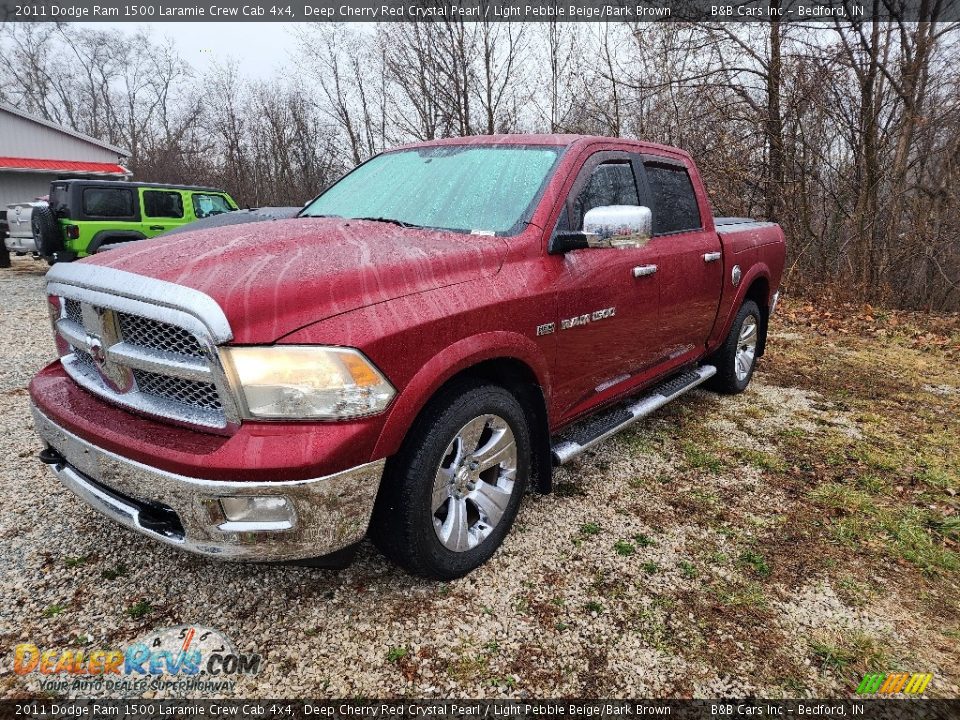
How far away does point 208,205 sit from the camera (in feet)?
40.4

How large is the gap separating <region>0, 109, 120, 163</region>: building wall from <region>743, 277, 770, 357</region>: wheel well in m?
30.5

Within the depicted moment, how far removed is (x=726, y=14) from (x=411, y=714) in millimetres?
12495

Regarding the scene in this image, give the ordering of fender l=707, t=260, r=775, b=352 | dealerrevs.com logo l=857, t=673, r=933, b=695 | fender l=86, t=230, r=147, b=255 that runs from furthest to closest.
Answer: fender l=86, t=230, r=147, b=255, fender l=707, t=260, r=775, b=352, dealerrevs.com logo l=857, t=673, r=933, b=695

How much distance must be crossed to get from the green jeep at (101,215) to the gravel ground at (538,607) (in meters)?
8.93

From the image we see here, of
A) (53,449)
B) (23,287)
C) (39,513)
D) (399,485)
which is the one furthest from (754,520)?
(23,287)

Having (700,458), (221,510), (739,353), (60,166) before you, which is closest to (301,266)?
(221,510)

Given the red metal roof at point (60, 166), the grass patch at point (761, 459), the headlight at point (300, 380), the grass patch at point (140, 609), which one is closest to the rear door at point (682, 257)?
the grass patch at point (761, 459)

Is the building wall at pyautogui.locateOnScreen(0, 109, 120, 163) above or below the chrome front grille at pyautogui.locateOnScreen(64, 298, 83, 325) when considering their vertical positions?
above

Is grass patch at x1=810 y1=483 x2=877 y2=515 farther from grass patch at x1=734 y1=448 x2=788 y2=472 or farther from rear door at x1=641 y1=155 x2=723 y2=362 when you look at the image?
rear door at x1=641 y1=155 x2=723 y2=362

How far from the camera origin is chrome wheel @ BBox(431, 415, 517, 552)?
223 cm

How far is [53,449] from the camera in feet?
A: 7.30

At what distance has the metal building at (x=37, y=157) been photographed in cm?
2375

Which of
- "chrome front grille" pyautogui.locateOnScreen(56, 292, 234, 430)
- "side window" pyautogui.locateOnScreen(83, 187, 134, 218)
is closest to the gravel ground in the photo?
"chrome front grille" pyautogui.locateOnScreen(56, 292, 234, 430)
